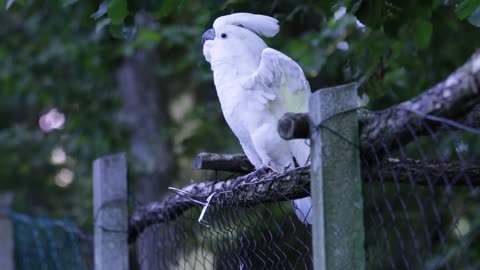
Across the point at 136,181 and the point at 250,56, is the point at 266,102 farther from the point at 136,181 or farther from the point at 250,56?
the point at 136,181

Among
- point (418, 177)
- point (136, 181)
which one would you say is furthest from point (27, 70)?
point (418, 177)

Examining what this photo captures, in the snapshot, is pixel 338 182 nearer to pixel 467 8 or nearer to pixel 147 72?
pixel 467 8

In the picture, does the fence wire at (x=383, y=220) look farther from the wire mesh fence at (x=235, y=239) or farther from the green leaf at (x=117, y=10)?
the green leaf at (x=117, y=10)

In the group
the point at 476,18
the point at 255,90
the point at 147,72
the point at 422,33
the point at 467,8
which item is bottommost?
the point at 255,90

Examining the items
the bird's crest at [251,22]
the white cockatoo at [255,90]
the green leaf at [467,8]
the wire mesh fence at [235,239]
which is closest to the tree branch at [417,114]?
the wire mesh fence at [235,239]

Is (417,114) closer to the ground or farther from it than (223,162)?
closer to the ground

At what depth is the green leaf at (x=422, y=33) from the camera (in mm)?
3268

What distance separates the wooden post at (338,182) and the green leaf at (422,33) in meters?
1.86

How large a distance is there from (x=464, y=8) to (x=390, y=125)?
1.38 meters

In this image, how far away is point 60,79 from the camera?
7742 mm

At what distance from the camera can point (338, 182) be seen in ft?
5.08

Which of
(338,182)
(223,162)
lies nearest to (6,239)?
(223,162)

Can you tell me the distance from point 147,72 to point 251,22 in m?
4.99

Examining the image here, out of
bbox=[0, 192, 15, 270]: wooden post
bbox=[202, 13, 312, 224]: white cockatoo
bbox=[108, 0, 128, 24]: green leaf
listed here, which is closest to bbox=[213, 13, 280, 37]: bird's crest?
bbox=[202, 13, 312, 224]: white cockatoo
